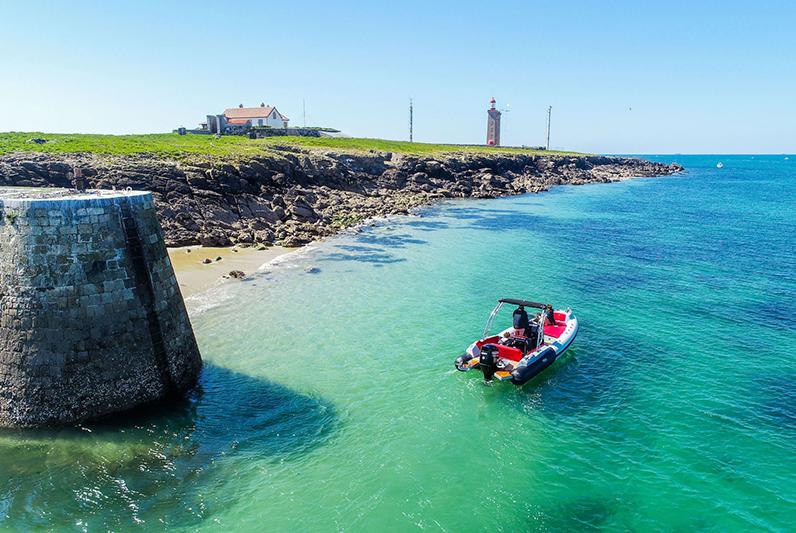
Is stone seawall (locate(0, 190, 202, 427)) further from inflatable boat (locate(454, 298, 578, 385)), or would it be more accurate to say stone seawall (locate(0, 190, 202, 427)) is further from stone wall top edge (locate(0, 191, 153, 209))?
inflatable boat (locate(454, 298, 578, 385))

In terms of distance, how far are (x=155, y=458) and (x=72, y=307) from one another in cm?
444

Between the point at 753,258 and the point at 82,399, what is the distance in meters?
40.6

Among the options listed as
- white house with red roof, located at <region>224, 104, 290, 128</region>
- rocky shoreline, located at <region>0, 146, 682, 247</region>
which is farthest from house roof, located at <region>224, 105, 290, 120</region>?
rocky shoreline, located at <region>0, 146, 682, 247</region>

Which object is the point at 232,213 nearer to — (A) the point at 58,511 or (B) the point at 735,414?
(A) the point at 58,511

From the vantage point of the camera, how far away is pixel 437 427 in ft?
48.5

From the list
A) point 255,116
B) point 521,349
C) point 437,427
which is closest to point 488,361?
point 521,349

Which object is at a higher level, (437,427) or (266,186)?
Result: (266,186)

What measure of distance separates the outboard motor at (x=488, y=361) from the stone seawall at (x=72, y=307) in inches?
406

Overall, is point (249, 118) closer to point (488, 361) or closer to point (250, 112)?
point (250, 112)

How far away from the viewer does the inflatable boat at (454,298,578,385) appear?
1681 cm

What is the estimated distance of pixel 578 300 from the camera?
25.7 metres

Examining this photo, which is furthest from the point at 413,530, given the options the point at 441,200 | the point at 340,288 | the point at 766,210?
the point at 766,210

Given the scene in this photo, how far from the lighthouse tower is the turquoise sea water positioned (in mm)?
122960

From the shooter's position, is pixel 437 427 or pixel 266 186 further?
pixel 266 186
